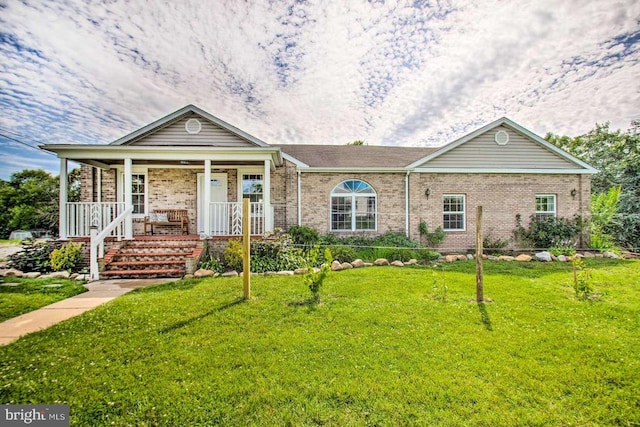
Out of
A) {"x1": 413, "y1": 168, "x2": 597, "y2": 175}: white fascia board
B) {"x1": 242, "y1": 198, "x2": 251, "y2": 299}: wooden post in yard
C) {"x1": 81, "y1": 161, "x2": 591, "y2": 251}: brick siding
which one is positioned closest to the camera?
{"x1": 242, "y1": 198, "x2": 251, "y2": 299}: wooden post in yard

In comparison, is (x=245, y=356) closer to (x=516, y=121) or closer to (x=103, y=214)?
(x=103, y=214)

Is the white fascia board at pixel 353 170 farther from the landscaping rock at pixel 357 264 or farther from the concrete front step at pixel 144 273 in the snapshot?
the concrete front step at pixel 144 273

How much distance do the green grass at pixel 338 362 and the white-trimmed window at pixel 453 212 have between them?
6484mm

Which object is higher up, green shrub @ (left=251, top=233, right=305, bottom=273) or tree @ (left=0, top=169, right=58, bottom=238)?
tree @ (left=0, top=169, right=58, bottom=238)

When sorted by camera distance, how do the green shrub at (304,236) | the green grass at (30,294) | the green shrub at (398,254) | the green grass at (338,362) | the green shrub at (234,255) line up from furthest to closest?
the green shrub at (304,236) < the green shrub at (398,254) < the green shrub at (234,255) < the green grass at (30,294) < the green grass at (338,362)

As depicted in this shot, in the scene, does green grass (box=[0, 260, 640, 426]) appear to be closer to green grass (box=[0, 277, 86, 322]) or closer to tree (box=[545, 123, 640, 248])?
green grass (box=[0, 277, 86, 322])

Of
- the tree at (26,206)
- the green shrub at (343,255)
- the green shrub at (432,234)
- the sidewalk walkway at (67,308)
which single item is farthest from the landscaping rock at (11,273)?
the tree at (26,206)

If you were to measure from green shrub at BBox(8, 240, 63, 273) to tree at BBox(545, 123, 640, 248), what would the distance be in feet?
71.8

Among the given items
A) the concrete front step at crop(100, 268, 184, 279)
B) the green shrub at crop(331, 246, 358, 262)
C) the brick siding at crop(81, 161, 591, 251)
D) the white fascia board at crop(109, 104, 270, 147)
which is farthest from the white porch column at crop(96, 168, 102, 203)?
the green shrub at crop(331, 246, 358, 262)

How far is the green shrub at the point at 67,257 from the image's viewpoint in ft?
26.0

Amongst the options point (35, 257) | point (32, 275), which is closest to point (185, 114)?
point (35, 257)

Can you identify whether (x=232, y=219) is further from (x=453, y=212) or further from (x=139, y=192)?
(x=453, y=212)

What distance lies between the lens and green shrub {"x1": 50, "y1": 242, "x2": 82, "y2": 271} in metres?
7.93

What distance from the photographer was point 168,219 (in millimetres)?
10977
